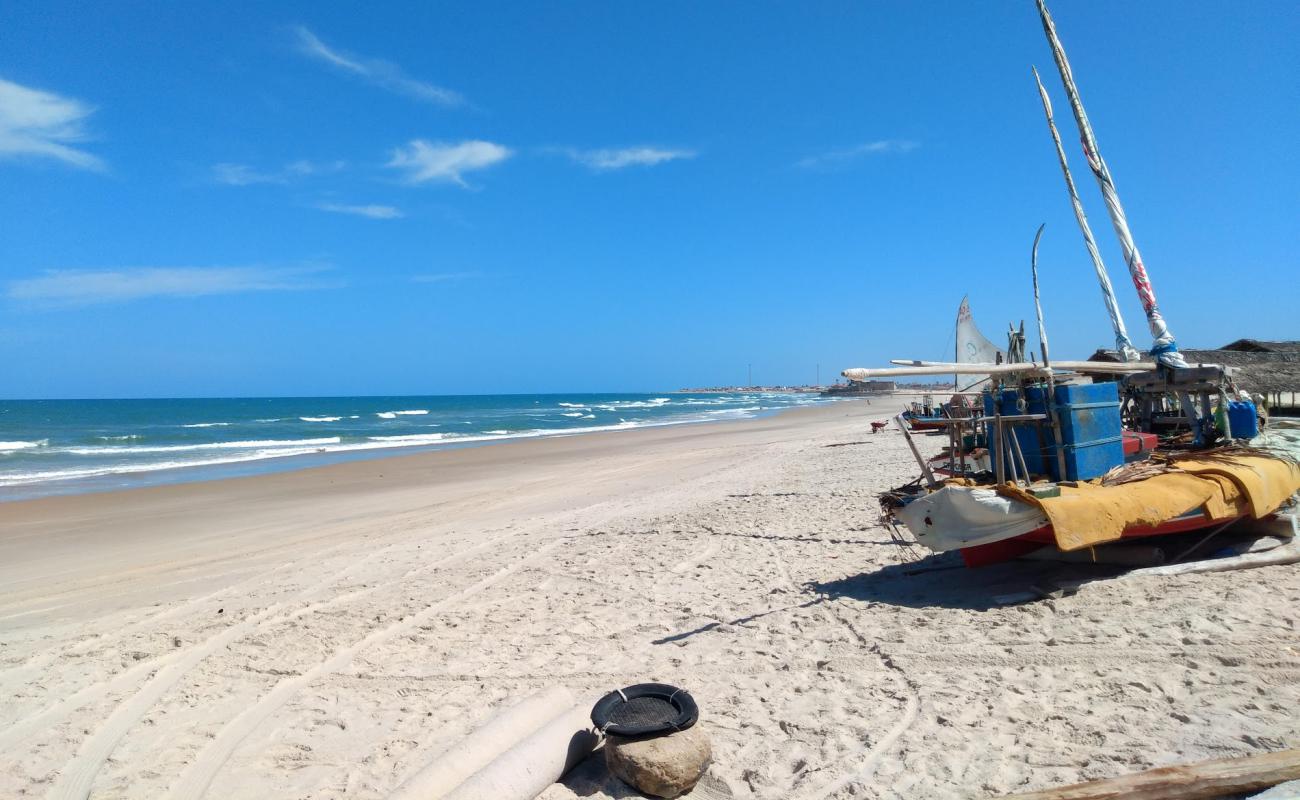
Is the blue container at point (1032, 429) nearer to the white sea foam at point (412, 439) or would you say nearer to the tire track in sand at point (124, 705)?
the tire track in sand at point (124, 705)

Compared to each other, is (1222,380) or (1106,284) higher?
(1106,284)

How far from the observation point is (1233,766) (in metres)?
3.20

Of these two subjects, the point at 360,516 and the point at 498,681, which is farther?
the point at 360,516

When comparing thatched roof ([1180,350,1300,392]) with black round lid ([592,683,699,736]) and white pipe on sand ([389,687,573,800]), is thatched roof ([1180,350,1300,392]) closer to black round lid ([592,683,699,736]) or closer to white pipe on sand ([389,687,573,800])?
black round lid ([592,683,699,736])

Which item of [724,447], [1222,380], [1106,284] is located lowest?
[724,447]

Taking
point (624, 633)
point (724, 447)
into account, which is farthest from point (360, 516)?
point (724, 447)

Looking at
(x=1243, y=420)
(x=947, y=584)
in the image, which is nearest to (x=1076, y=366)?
(x=947, y=584)

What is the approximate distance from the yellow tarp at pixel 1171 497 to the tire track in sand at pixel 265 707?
15.9 feet

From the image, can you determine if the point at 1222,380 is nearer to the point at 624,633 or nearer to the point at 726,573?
the point at 726,573

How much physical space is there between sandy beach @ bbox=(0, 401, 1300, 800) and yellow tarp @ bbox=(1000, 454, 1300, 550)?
1.86 ft

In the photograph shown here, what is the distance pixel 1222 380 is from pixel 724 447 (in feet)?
59.2

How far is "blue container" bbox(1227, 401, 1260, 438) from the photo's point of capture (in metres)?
7.84

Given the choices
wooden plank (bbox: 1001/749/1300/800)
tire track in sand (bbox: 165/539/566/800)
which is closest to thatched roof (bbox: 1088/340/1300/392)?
wooden plank (bbox: 1001/749/1300/800)

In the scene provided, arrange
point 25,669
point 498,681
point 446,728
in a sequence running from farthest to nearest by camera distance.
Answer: point 25,669
point 498,681
point 446,728
